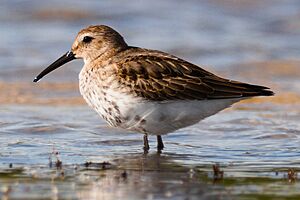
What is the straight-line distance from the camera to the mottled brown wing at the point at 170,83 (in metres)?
9.16

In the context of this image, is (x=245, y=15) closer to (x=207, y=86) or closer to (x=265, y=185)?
(x=207, y=86)

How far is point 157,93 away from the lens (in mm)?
9156

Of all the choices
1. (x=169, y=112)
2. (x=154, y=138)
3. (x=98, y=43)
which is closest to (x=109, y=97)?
(x=169, y=112)

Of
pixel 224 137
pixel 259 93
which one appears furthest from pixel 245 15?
pixel 259 93

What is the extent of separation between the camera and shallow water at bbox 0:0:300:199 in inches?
306

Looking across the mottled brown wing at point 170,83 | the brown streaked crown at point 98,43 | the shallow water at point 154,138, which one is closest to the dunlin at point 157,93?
the mottled brown wing at point 170,83

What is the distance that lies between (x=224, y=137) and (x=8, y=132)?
264 cm

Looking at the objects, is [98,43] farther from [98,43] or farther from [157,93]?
[157,93]

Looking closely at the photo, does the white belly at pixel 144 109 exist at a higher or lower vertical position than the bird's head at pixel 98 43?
lower

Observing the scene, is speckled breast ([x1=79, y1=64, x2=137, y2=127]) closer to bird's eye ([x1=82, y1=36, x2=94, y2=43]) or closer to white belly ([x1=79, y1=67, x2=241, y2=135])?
white belly ([x1=79, y1=67, x2=241, y2=135])

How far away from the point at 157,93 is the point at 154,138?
1.66 metres

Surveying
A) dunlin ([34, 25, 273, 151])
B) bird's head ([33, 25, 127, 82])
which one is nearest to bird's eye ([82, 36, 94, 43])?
bird's head ([33, 25, 127, 82])

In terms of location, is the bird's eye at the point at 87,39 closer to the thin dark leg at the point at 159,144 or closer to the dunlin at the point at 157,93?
the dunlin at the point at 157,93

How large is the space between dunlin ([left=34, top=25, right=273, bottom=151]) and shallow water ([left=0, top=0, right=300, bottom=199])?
42cm
